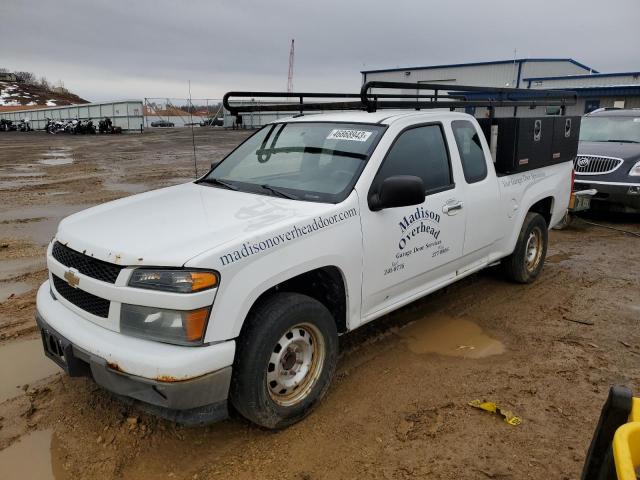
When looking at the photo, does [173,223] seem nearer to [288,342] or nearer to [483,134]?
[288,342]

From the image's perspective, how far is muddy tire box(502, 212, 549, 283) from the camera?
17.7 feet

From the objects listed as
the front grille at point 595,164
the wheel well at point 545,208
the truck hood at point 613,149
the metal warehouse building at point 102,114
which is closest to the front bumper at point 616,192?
the front grille at point 595,164

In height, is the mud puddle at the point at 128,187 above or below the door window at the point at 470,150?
below

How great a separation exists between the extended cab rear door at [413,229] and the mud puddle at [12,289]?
386 cm

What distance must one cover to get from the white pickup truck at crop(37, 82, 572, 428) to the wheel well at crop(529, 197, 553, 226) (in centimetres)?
126

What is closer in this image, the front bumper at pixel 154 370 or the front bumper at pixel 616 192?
the front bumper at pixel 154 370

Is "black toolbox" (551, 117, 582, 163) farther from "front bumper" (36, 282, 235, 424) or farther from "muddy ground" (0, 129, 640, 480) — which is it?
"front bumper" (36, 282, 235, 424)

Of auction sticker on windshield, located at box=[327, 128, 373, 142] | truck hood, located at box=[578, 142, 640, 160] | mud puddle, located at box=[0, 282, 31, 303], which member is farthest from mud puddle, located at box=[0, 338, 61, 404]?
truck hood, located at box=[578, 142, 640, 160]

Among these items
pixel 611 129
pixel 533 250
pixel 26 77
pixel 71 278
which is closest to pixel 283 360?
pixel 71 278

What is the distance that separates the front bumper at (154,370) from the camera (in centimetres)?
253

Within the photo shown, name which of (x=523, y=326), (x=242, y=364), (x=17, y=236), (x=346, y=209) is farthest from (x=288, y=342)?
(x=17, y=236)

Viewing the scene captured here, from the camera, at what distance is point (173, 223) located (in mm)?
3076

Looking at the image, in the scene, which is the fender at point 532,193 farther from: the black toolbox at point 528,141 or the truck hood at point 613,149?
the truck hood at point 613,149

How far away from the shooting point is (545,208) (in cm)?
588
